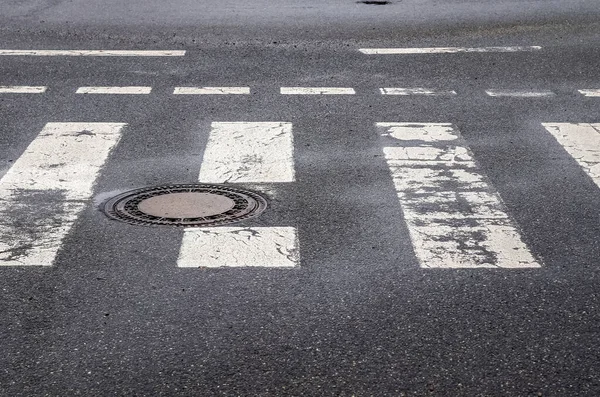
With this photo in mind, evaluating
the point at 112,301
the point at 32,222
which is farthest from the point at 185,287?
the point at 32,222

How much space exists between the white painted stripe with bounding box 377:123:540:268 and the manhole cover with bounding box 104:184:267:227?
1164mm

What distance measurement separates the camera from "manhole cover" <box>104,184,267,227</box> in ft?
26.0

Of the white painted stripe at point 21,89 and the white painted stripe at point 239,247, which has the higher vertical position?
the white painted stripe at point 239,247

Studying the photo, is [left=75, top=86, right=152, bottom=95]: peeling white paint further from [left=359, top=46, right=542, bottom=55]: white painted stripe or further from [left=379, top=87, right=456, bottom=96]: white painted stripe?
[left=359, top=46, right=542, bottom=55]: white painted stripe

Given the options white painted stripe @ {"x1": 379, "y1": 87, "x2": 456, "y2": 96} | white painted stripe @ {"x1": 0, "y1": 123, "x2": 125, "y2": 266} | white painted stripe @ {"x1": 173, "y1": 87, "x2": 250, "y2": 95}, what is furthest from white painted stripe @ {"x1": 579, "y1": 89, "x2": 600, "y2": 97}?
white painted stripe @ {"x1": 0, "y1": 123, "x2": 125, "y2": 266}

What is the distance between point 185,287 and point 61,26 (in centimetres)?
928

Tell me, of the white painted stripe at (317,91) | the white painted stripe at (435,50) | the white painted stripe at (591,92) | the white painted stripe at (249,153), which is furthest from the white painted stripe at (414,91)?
the white painted stripe at (435,50)

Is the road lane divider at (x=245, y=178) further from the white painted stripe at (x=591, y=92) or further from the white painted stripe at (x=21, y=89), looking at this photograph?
the white painted stripe at (x=591, y=92)

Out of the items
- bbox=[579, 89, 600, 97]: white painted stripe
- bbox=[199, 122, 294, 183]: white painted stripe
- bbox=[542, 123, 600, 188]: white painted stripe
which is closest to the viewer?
bbox=[199, 122, 294, 183]: white painted stripe

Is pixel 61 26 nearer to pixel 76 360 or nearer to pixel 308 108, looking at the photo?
pixel 308 108

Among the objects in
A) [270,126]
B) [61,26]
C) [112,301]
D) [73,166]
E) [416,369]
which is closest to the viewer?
[416,369]

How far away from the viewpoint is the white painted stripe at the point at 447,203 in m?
7.25

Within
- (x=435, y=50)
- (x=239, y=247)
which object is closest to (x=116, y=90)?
(x=435, y=50)

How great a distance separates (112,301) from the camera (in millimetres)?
6488
